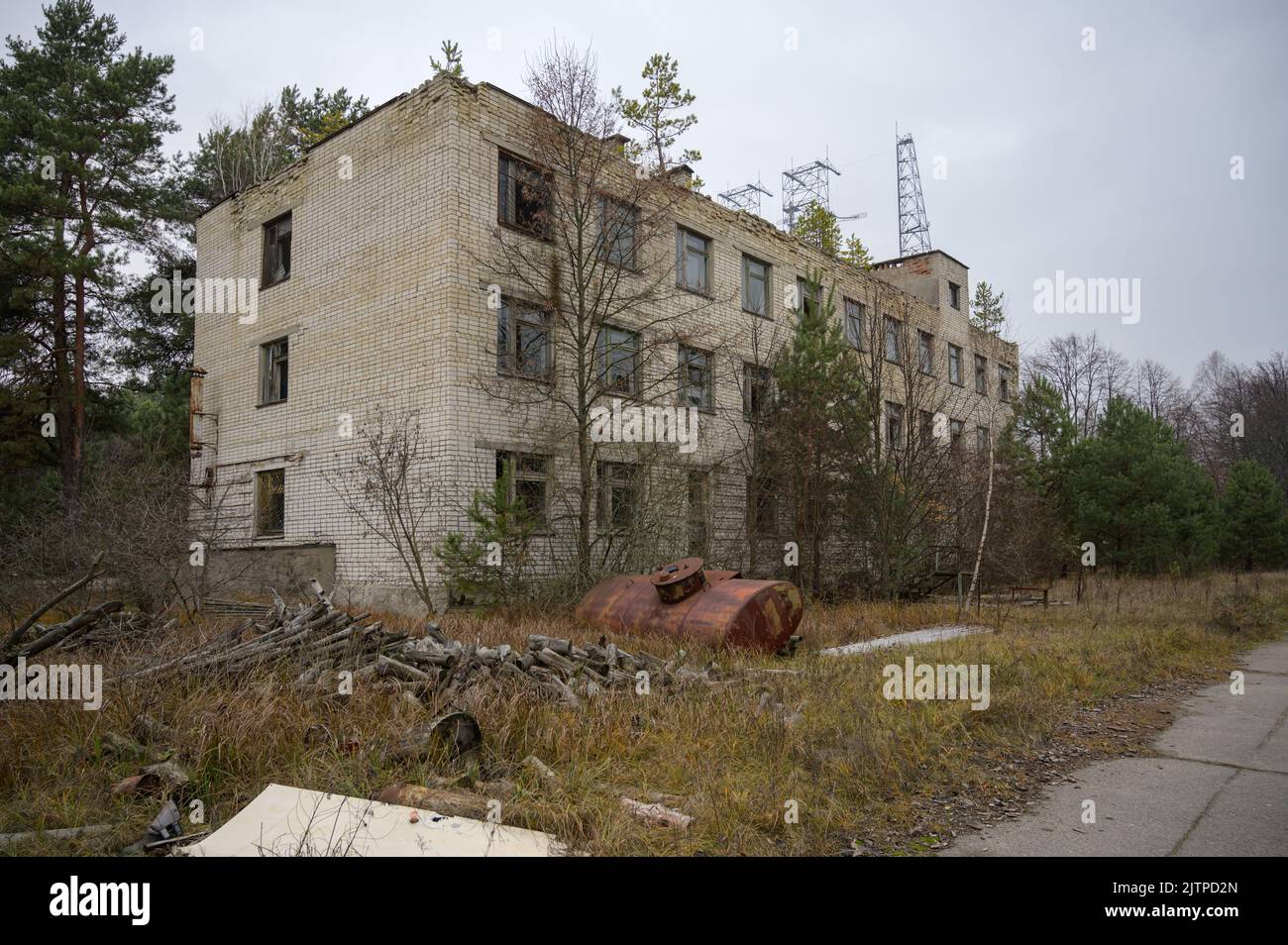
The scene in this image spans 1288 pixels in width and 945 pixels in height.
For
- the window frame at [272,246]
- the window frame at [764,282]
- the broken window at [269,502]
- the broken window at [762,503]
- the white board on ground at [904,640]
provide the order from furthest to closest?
the window frame at [764,282]
the window frame at [272,246]
the broken window at [762,503]
the broken window at [269,502]
the white board on ground at [904,640]

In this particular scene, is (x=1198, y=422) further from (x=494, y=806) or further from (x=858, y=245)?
(x=494, y=806)

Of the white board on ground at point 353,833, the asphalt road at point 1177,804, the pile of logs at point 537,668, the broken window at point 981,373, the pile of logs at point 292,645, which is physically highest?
the broken window at point 981,373

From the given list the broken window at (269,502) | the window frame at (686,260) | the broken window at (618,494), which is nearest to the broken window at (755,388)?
the window frame at (686,260)

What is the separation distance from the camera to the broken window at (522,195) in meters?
15.0

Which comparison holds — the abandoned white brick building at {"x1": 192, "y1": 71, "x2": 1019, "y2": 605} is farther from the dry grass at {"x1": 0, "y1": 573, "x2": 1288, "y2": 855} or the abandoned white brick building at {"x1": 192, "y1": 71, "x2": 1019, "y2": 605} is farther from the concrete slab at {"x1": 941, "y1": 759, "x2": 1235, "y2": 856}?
the concrete slab at {"x1": 941, "y1": 759, "x2": 1235, "y2": 856}

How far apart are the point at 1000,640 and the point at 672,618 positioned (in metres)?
4.07

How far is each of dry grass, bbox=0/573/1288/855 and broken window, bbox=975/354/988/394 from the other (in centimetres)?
2565

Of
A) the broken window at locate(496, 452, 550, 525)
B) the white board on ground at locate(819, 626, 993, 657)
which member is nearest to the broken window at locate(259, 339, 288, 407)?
the broken window at locate(496, 452, 550, 525)

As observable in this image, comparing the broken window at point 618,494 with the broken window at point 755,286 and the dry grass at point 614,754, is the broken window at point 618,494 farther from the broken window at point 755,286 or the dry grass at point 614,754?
the broken window at point 755,286

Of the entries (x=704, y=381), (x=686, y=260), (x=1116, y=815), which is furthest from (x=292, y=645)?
(x=686, y=260)

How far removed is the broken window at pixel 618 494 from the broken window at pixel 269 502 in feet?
21.7

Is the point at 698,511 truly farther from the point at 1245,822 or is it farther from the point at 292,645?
the point at 1245,822

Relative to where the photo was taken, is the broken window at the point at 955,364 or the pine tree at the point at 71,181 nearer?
the pine tree at the point at 71,181
